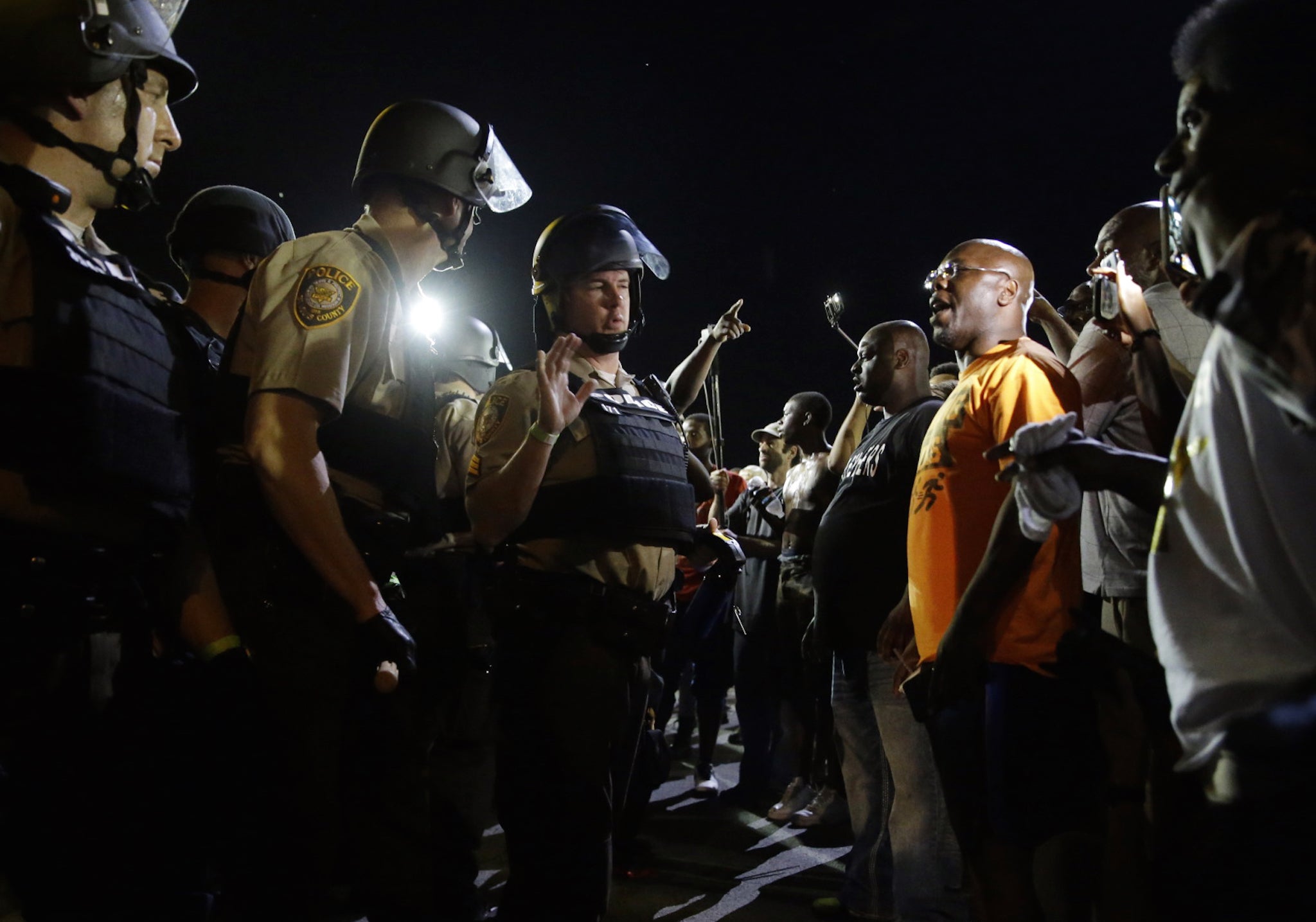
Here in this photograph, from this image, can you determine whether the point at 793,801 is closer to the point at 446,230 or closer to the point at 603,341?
the point at 603,341

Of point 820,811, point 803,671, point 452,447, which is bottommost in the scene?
point 820,811

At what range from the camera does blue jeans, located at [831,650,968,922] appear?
338 centimetres

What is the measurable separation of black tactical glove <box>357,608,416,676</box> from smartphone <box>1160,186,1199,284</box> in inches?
70.8

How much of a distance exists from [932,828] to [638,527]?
167cm

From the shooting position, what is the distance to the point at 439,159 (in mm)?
2881

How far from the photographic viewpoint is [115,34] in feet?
7.27

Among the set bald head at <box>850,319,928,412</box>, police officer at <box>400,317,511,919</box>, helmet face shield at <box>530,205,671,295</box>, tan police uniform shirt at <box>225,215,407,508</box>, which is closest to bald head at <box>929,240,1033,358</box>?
bald head at <box>850,319,928,412</box>

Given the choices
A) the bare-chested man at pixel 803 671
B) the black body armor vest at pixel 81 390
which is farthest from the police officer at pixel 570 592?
the bare-chested man at pixel 803 671

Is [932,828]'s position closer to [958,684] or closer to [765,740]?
[958,684]

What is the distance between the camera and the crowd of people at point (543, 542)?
1281 mm

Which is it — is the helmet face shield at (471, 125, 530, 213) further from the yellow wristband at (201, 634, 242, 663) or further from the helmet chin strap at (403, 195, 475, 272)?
the yellow wristband at (201, 634, 242, 663)

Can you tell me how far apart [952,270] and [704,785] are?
464cm

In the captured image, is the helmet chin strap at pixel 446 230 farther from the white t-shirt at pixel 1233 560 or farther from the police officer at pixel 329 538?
the white t-shirt at pixel 1233 560

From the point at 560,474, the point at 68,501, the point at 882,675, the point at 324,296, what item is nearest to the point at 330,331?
the point at 324,296
